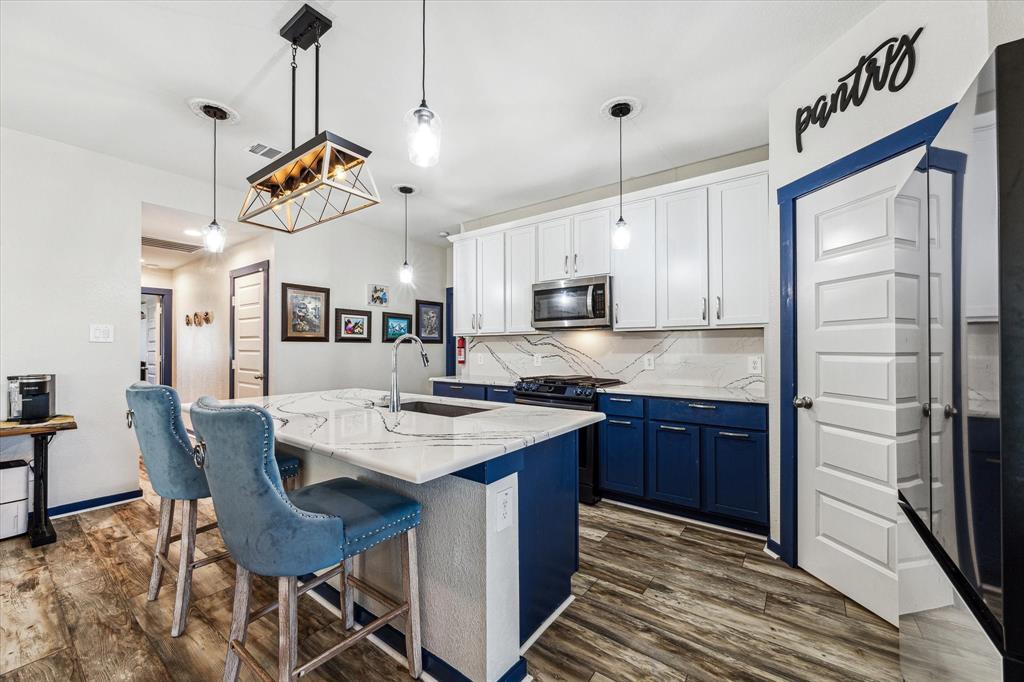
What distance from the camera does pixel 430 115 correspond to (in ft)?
5.42

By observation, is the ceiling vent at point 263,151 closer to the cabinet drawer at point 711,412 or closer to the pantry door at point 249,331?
the pantry door at point 249,331

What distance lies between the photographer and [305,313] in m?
4.65

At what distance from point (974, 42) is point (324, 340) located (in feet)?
16.7

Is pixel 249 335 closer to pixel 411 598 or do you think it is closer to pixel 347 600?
pixel 347 600

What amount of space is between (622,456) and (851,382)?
1.62 meters

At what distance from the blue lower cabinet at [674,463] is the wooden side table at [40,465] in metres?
3.95

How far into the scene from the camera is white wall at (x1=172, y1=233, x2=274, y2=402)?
16.6ft

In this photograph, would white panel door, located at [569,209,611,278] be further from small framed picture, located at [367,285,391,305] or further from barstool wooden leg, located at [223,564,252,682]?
barstool wooden leg, located at [223,564,252,682]

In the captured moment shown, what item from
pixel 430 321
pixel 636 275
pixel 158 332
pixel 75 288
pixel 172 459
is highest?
pixel 636 275

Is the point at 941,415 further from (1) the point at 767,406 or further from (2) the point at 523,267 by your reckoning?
(2) the point at 523,267

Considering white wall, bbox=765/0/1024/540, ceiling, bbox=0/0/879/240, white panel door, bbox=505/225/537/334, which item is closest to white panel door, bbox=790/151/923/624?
white wall, bbox=765/0/1024/540

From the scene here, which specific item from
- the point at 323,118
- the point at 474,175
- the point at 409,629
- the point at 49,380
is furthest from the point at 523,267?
the point at 49,380

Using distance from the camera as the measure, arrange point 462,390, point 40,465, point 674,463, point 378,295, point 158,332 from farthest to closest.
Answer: point 158,332
point 378,295
point 462,390
point 674,463
point 40,465

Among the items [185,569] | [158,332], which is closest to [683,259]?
[185,569]
